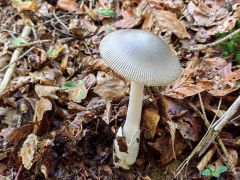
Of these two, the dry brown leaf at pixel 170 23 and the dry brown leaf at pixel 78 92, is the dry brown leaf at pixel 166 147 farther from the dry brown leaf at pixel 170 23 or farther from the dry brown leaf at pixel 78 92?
the dry brown leaf at pixel 170 23

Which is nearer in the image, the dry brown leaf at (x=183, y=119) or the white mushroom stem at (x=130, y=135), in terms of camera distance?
the white mushroom stem at (x=130, y=135)

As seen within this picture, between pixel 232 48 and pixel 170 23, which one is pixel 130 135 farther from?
pixel 170 23

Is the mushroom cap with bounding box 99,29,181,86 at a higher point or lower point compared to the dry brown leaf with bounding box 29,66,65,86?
higher

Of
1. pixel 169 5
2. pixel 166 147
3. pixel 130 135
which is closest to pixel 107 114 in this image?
pixel 130 135

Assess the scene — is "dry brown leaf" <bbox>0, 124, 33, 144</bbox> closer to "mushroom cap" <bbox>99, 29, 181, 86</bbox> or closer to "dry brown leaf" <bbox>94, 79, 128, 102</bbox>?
"dry brown leaf" <bbox>94, 79, 128, 102</bbox>

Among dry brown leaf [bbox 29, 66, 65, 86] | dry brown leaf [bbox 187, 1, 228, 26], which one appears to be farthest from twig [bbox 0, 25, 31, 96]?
dry brown leaf [bbox 187, 1, 228, 26]

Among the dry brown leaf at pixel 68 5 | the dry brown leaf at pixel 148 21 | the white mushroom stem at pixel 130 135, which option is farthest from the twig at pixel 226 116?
the dry brown leaf at pixel 68 5
